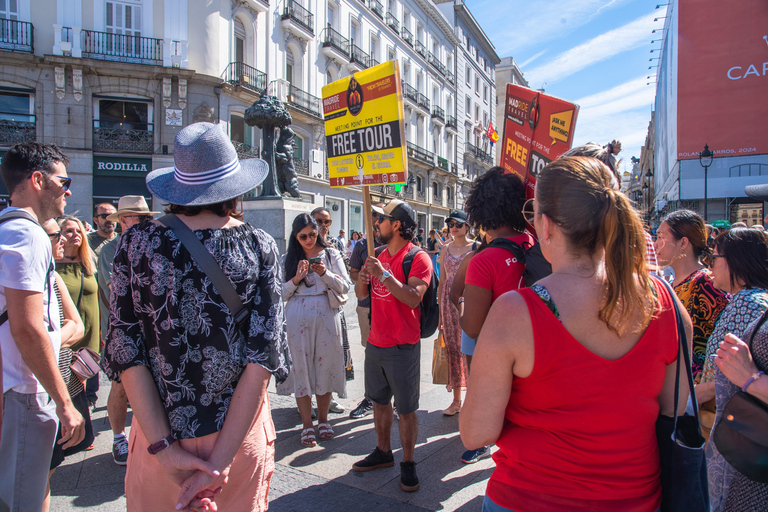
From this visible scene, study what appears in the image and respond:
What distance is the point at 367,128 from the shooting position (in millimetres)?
3852

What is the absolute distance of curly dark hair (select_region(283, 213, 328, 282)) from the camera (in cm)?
426

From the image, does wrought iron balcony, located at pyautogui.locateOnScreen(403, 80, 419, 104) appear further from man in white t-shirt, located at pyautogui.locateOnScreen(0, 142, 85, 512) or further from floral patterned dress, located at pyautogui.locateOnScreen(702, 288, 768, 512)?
man in white t-shirt, located at pyautogui.locateOnScreen(0, 142, 85, 512)

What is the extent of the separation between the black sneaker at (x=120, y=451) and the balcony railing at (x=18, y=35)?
62.3 ft

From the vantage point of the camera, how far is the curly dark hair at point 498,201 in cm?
283

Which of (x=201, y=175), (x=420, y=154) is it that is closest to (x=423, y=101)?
(x=420, y=154)

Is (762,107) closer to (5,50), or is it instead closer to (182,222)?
(182,222)

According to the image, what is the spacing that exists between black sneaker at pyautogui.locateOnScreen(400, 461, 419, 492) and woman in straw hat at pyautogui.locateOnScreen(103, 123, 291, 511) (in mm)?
1662

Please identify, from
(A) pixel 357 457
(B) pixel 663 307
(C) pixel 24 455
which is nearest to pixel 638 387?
(B) pixel 663 307

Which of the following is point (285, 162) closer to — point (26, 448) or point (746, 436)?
point (26, 448)

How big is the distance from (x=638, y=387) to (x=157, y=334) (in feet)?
4.97

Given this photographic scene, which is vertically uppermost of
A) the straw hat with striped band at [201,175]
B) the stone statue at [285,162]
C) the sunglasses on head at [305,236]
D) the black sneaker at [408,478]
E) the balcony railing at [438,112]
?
the balcony railing at [438,112]

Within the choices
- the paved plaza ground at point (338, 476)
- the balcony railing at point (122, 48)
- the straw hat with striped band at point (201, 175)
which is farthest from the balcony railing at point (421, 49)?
the straw hat with striped band at point (201, 175)

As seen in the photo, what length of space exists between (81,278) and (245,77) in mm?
17940

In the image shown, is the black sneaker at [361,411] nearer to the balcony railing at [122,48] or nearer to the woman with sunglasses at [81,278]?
the woman with sunglasses at [81,278]
